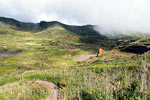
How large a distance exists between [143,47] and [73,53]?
7054cm

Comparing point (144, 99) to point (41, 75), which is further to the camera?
point (41, 75)

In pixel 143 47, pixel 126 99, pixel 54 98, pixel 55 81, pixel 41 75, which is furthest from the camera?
pixel 143 47

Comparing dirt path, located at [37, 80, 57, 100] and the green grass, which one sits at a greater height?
the green grass

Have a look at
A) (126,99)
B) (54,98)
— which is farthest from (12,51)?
(126,99)

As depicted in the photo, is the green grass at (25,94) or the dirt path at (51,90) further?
the dirt path at (51,90)

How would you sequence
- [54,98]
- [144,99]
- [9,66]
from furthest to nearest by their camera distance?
[9,66], [54,98], [144,99]

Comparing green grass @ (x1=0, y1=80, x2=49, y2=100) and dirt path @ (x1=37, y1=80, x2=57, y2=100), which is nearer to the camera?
green grass @ (x1=0, y1=80, x2=49, y2=100)

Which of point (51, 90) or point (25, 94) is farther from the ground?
point (25, 94)

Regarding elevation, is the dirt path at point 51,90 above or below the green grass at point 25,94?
below

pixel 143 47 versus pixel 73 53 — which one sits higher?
pixel 143 47

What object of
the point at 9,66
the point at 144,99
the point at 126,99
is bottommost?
the point at 9,66

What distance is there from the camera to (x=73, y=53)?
139750mm

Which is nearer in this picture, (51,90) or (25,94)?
(25,94)

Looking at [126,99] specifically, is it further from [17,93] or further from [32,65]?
[32,65]
